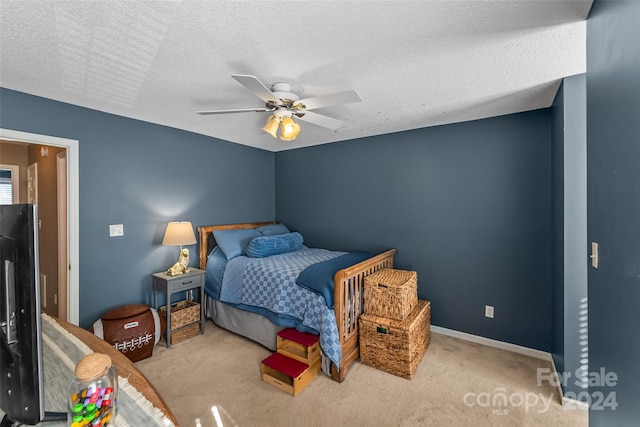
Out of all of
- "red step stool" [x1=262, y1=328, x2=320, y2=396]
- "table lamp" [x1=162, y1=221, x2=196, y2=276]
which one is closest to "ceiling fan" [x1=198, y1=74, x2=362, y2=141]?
"table lamp" [x1=162, y1=221, x2=196, y2=276]

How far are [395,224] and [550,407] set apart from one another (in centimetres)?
211

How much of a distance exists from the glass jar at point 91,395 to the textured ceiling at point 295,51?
150cm

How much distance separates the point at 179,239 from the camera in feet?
10.0

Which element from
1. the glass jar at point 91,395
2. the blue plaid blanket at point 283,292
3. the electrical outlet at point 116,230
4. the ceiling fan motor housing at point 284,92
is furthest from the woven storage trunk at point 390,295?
the electrical outlet at point 116,230

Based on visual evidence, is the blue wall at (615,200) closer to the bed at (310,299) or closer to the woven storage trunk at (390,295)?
the woven storage trunk at (390,295)

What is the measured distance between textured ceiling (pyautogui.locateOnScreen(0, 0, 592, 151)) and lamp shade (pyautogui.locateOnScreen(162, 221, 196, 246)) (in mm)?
1220

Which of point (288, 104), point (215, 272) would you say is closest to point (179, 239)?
point (215, 272)

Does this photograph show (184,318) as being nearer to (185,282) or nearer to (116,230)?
(185,282)

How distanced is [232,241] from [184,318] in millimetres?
988

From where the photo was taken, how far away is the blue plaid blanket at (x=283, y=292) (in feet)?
7.66

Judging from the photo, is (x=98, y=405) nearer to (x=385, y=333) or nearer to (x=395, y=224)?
(x=385, y=333)

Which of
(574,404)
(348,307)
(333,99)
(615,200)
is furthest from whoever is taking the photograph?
(348,307)

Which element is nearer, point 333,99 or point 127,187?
point 333,99

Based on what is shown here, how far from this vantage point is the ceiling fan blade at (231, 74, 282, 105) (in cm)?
162
